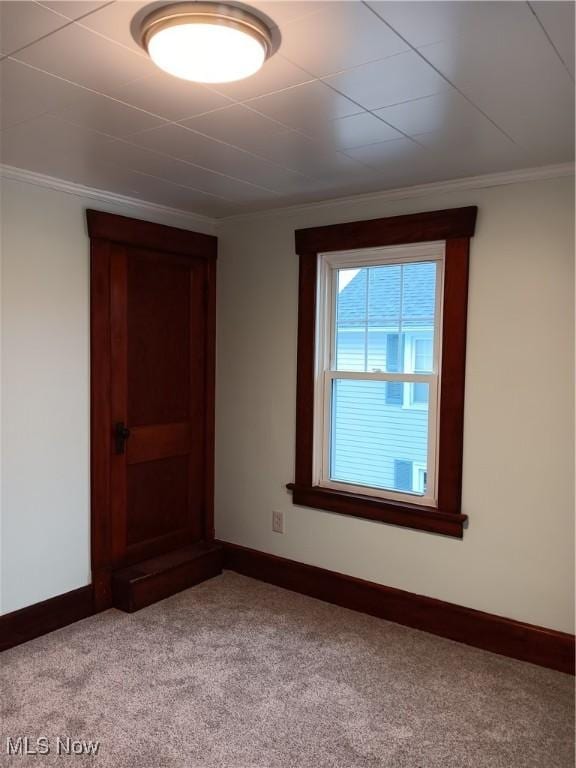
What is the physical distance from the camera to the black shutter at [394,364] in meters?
3.23

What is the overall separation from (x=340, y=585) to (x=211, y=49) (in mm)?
2754

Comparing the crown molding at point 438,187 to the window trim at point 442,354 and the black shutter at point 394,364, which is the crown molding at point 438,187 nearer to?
the window trim at point 442,354

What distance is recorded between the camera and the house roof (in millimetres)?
3131

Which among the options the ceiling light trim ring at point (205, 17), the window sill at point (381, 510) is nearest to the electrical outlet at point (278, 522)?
the window sill at point (381, 510)

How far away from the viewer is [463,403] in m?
2.96

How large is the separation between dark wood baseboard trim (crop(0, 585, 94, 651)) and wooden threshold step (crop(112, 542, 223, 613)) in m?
0.18

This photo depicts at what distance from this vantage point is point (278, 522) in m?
3.67

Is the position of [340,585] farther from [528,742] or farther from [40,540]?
[40,540]

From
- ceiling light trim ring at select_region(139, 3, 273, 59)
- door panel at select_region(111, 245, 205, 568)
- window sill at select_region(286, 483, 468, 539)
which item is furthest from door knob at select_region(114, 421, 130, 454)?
ceiling light trim ring at select_region(139, 3, 273, 59)

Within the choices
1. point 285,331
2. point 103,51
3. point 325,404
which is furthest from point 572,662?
point 103,51

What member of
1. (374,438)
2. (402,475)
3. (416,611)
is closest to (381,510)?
(402,475)

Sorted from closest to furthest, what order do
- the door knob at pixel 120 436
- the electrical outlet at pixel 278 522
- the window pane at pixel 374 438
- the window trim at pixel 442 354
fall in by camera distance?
the window trim at pixel 442 354 → the window pane at pixel 374 438 → the door knob at pixel 120 436 → the electrical outlet at pixel 278 522

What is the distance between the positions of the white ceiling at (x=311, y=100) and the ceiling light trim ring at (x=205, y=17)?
0.15ft

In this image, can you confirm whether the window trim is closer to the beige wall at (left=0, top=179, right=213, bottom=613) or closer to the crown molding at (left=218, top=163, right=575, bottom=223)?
the crown molding at (left=218, top=163, right=575, bottom=223)
